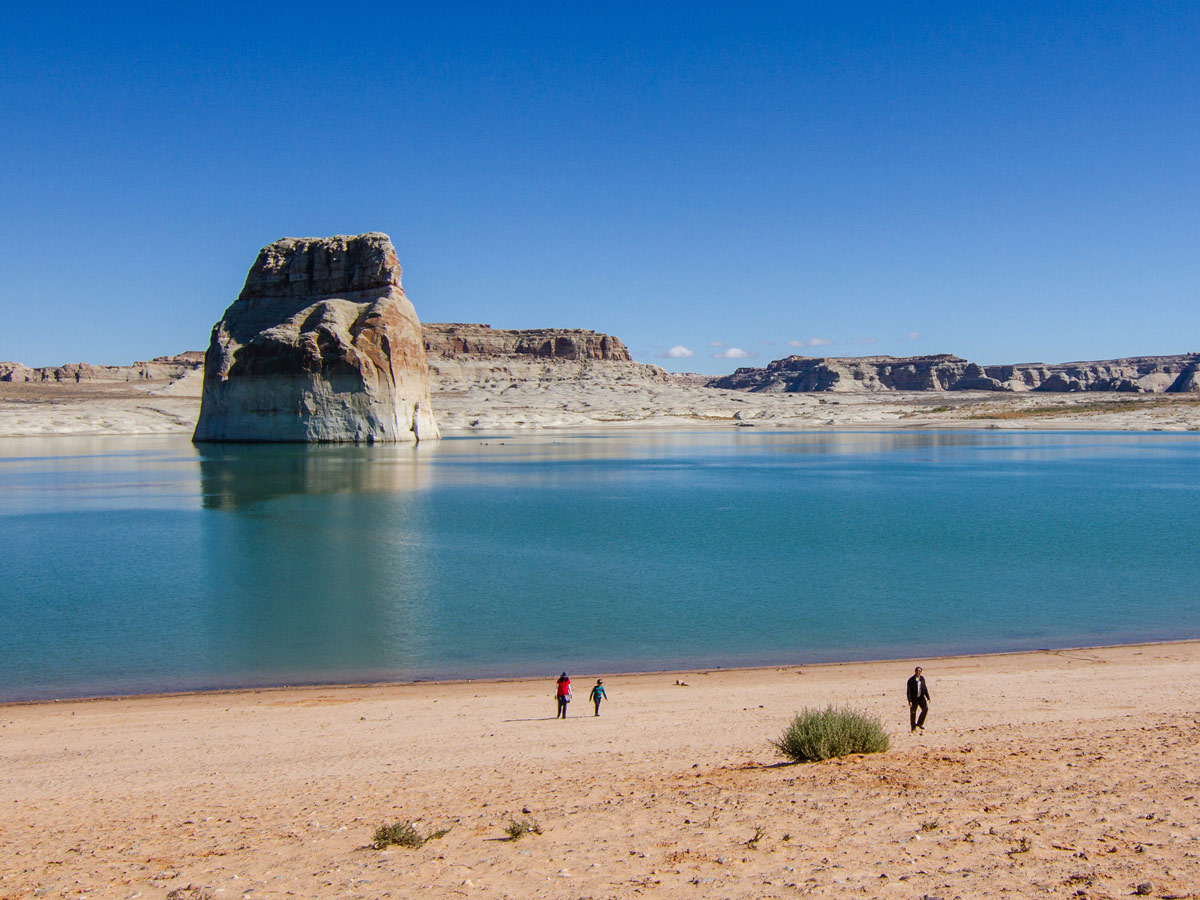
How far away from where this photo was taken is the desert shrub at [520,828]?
7111 millimetres

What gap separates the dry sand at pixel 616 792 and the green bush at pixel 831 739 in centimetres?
25

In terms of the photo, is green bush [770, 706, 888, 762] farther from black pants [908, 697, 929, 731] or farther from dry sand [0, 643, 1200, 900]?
black pants [908, 697, 929, 731]

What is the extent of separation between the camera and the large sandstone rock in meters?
69.2

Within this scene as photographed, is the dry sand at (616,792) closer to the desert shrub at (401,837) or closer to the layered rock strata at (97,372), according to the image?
the desert shrub at (401,837)

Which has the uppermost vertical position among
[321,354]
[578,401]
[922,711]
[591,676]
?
[321,354]

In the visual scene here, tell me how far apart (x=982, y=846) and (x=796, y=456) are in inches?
2305

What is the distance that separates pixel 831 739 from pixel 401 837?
175 inches

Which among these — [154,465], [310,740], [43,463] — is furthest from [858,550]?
[43,463]

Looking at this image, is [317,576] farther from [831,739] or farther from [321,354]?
[321,354]

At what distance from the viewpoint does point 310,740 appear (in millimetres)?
10773

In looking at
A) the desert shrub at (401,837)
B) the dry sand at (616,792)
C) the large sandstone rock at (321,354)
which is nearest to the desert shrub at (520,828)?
the dry sand at (616,792)

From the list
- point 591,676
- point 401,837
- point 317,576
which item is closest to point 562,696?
point 591,676

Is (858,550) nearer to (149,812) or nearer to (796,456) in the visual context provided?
(149,812)

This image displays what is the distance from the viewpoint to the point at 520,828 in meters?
7.19
